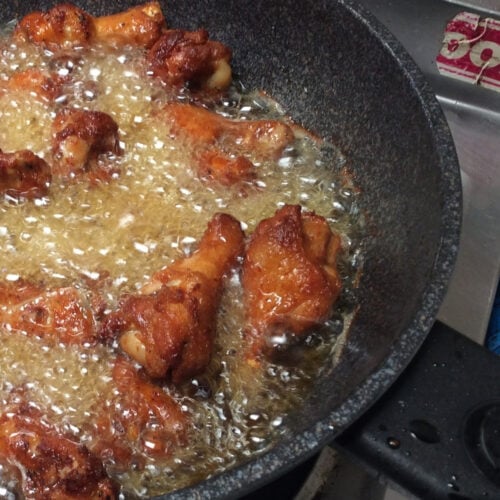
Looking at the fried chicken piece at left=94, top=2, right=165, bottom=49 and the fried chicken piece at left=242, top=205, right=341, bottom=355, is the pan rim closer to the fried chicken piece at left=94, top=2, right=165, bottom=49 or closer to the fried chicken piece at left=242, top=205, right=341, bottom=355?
the fried chicken piece at left=242, top=205, right=341, bottom=355

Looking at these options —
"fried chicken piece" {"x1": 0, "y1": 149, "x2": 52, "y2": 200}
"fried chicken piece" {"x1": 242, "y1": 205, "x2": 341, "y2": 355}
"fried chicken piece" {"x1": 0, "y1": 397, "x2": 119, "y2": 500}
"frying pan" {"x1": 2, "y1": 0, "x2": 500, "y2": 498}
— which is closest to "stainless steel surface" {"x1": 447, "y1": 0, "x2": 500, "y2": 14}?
"frying pan" {"x1": 2, "y1": 0, "x2": 500, "y2": 498}

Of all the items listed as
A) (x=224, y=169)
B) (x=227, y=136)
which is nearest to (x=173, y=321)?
(x=224, y=169)

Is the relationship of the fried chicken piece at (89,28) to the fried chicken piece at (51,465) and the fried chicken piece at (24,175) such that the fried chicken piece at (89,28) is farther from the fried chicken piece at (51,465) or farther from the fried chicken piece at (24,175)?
the fried chicken piece at (51,465)

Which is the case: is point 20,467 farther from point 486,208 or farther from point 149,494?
point 486,208

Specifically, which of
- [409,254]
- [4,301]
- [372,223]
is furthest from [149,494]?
[372,223]

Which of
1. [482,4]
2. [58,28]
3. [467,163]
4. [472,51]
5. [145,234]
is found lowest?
[145,234]

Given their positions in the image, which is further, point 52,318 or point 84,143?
point 84,143

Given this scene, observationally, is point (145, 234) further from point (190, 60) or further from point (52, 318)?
point (190, 60)
